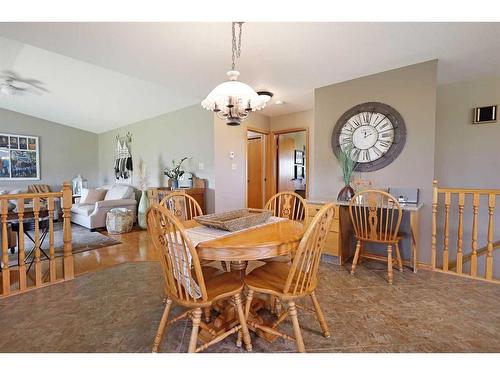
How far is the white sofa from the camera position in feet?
15.4

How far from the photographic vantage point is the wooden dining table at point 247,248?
127cm

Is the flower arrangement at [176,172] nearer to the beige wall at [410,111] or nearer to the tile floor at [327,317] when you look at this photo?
the tile floor at [327,317]

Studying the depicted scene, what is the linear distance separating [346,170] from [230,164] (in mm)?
2104

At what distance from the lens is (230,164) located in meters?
4.54

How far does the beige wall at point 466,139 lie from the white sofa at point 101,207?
5.34 meters

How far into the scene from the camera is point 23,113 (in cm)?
635

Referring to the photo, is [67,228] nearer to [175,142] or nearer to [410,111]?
[175,142]

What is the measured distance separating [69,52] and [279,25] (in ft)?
6.88

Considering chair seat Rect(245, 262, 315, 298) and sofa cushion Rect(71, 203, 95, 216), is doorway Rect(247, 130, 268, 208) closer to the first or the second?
sofa cushion Rect(71, 203, 95, 216)

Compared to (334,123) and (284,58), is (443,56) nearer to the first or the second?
(334,123)

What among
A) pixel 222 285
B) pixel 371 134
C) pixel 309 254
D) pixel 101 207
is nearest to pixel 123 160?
pixel 101 207

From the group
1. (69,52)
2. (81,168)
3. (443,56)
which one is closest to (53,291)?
(69,52)

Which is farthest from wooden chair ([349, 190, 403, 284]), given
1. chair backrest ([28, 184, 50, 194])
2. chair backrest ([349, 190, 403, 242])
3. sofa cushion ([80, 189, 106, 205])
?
chair backrest ([28, 184, 50, 194])

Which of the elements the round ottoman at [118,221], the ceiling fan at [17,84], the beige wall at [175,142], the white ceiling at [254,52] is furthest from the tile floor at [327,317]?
the ceiling fan at [17,84]
